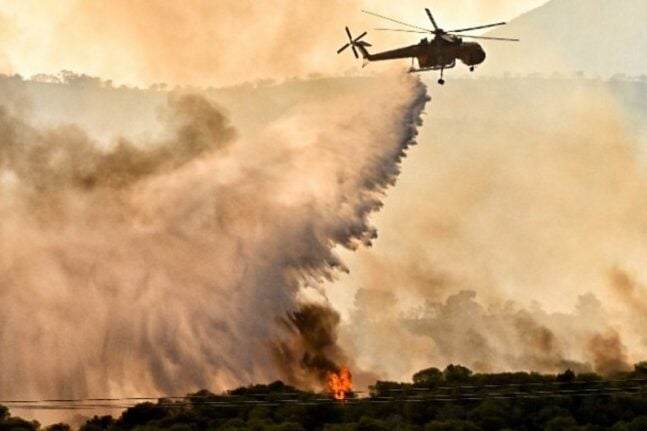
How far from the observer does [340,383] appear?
172 ft

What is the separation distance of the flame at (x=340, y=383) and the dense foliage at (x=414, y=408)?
0.50 metres

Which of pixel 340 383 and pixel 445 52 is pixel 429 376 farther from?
pixel 445 52

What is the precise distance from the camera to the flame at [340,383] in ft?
171

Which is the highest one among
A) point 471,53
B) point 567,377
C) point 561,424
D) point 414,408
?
point 471,53

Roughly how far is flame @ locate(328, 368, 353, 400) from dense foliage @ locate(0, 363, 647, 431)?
1.65 ft

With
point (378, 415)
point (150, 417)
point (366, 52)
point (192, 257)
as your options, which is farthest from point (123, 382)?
point (366, 52)

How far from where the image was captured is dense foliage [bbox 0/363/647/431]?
47438mm

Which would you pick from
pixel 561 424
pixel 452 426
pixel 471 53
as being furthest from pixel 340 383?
pixel 471 53

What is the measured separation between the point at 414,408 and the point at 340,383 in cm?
424

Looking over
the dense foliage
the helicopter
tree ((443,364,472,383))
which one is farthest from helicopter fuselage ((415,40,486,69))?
tree ((443,364,472,383))

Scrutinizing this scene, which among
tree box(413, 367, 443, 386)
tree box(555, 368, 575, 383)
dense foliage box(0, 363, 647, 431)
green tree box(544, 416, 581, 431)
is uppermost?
tree box(413, 367, 443, 386)

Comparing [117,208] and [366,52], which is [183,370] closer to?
[117,208]

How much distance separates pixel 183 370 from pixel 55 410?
5.90 meters

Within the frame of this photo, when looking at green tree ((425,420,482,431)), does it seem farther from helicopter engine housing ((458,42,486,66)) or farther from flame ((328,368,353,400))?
helicopter engine housing ((458,42,486,66))
